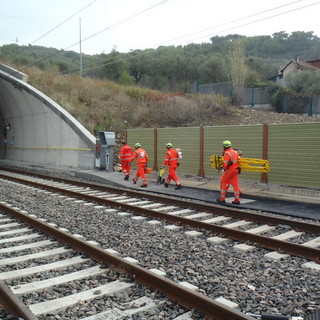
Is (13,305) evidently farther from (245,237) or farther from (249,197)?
(249,197)

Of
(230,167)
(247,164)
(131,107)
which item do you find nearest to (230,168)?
(230,167)

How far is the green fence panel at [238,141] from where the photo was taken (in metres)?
12.0

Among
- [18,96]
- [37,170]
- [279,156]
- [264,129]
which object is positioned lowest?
[37,170]

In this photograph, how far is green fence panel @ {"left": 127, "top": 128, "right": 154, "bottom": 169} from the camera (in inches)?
658

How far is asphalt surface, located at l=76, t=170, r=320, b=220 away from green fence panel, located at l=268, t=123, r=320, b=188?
23.9 inches

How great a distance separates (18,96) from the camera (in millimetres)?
22953

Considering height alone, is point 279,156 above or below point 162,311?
above

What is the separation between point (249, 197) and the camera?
10.8m

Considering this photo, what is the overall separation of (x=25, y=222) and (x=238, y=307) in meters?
5.25

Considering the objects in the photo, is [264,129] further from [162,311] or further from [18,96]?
[18,96]

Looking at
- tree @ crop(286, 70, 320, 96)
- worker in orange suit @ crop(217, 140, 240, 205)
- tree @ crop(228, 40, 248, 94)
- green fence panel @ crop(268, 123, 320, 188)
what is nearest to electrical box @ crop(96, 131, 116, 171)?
green fence panel @ crop(268, 123, 320, 188)

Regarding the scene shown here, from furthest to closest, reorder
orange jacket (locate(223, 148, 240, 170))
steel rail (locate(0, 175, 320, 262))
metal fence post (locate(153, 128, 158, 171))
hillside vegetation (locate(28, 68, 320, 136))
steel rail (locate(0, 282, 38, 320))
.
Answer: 1. hillside vegetation (locate(28, 68, 320, 136))
2. metal fence post (locate(153, 128, 158, 171))
3. orange jacket (locate(223, 148, 240, 170))
4. steel rail (locate(0, 175, 320, 262))
5. steel rail (locate(0, 282, 38, 320))

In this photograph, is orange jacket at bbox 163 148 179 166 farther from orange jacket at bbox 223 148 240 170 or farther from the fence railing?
orange jacket at bbox 223 148 240 170

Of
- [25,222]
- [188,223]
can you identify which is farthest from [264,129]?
[25,222]
